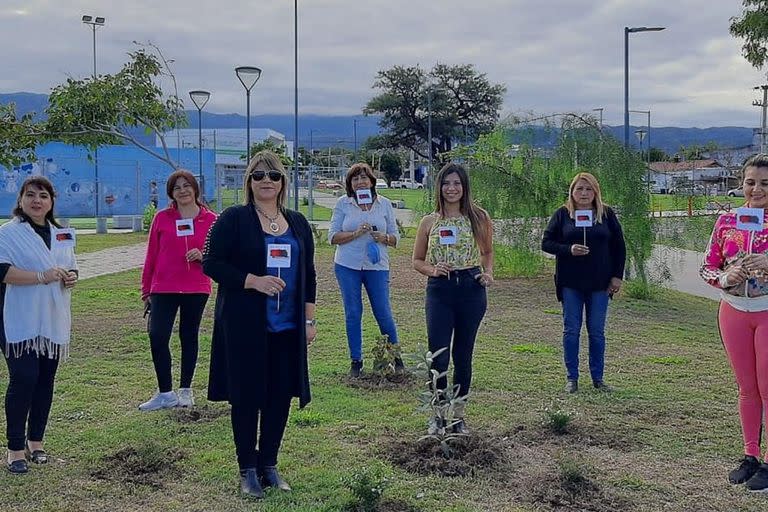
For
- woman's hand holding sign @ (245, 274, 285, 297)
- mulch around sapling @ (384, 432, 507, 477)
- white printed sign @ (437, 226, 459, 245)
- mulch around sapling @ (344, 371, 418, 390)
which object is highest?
white printed sign @ (437, 226, 459, 245)

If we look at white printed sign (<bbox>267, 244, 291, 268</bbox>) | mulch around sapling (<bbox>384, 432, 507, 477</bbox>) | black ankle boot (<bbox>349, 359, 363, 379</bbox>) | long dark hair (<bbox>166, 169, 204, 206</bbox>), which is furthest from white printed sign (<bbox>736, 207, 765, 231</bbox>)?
long dark hair (<bbox>166, 169, 204, 206</bbox>)

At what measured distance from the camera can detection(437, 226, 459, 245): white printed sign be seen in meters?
5.11

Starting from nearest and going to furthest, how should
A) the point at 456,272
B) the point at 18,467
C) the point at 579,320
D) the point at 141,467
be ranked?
the point at 18,467
the point at 141,467
the point at 456,272
the point at 579,320

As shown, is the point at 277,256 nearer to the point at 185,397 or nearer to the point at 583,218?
the point at 185,397

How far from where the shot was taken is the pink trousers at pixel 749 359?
169 inches

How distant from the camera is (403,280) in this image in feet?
45.8

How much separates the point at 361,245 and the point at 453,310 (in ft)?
5.65

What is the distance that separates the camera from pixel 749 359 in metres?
4.38

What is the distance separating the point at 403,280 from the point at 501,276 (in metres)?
1.77

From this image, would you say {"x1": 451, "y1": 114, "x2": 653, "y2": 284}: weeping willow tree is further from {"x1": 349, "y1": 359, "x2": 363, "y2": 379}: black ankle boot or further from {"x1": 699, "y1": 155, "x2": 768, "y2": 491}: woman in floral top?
{"x1": 699, "y1": 155, "x2": 768, "y2": 491}: woman in floral top

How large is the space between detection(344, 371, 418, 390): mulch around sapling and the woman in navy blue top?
129 centimetres

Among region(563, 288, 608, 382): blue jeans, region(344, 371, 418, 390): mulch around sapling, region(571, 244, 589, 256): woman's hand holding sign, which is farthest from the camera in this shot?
region(344, 371, 418, 390): mulch around sapling

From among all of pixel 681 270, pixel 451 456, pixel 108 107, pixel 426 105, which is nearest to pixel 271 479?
pixel 451 456

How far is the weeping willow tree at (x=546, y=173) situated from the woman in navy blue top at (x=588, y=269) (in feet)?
17.6
